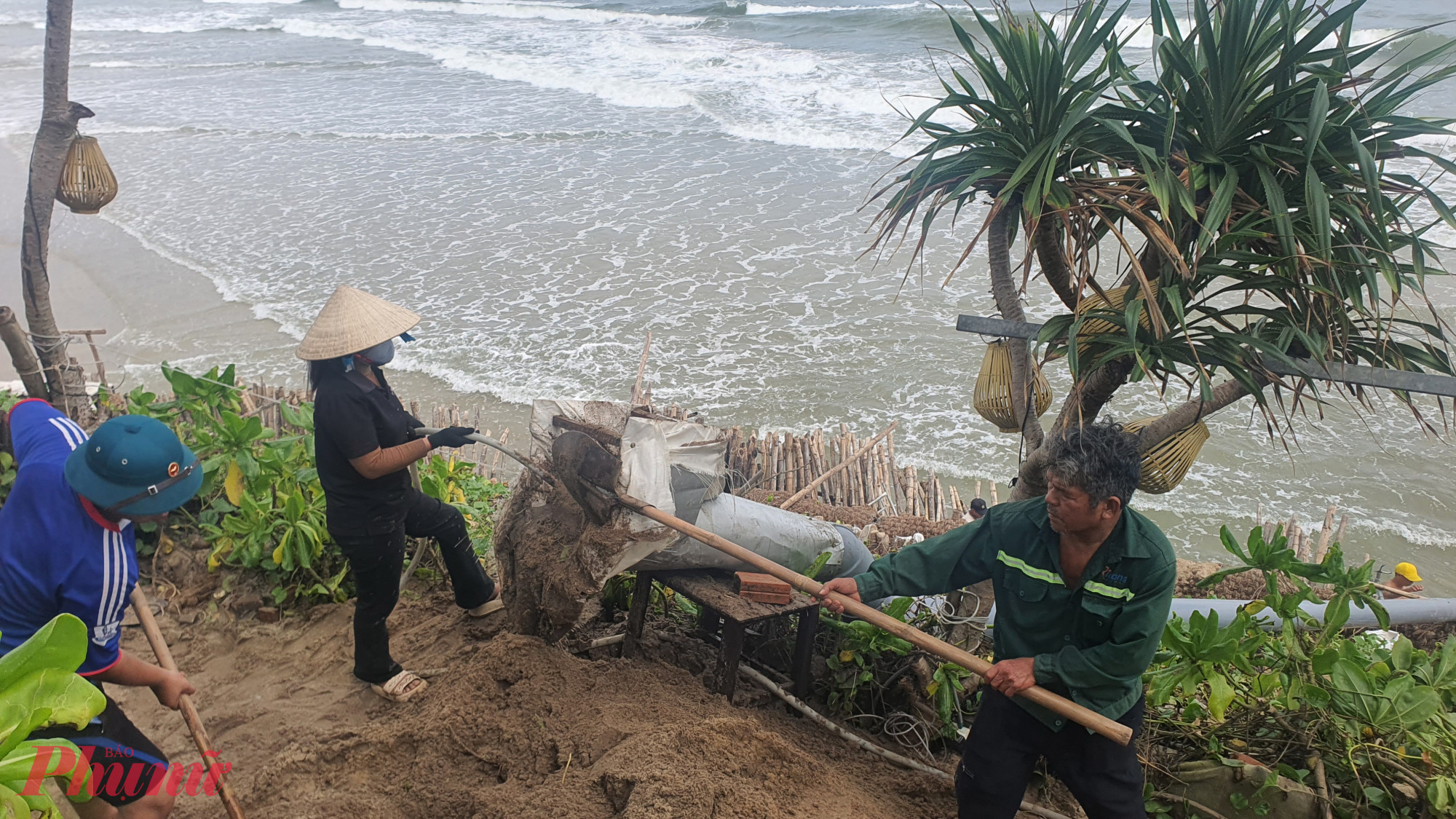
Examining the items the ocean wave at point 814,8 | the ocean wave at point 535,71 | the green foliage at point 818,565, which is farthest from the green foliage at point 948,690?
the ocean wave at point 814,8

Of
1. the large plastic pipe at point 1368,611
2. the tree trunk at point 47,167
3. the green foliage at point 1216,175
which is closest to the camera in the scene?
the green foliage at point 1216,175

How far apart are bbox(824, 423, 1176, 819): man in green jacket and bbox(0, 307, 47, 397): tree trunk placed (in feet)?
15.7

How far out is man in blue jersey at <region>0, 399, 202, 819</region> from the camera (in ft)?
8.92

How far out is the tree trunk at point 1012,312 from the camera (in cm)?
350

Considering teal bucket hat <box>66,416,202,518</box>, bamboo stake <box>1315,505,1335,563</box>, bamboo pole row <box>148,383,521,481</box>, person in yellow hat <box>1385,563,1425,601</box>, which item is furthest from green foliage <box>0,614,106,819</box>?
bamboo stake <box>1315,505,1335,563</box>

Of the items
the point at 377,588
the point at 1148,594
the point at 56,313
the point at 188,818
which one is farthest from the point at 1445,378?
the point at 56,313

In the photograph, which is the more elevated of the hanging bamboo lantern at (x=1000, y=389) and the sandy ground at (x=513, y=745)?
the hanging bamboo lantern at (x=1000, y=389)

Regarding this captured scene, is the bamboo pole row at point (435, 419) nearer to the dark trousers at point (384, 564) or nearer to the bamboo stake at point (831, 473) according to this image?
the bamboo stake at point (831, 473)

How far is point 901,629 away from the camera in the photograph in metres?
3.07

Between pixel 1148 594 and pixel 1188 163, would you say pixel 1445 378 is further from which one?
pixel 1148 594

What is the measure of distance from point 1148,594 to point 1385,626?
116 cm

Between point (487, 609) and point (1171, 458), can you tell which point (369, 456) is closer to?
point (487, 609)

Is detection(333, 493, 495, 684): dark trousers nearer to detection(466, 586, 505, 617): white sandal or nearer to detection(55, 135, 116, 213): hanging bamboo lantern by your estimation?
detection(466, 586, 505, 617): white sandal

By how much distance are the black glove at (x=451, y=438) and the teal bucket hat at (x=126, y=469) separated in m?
1.02
